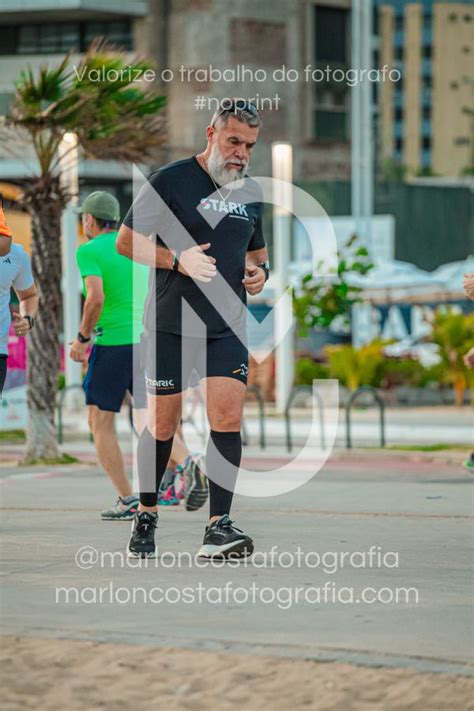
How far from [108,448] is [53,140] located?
6.56 meters

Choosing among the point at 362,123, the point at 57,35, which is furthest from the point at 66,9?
the point at 362,123

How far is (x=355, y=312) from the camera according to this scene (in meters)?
38.7

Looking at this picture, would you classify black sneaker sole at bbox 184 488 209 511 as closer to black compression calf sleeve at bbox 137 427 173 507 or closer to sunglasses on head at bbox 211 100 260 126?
black compression calf sleeve at bbox 137 427 173 507

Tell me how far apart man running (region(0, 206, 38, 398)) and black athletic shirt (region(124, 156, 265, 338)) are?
0.97 meters

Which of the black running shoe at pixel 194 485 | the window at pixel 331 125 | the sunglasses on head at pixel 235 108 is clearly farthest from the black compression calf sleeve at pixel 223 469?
the window at pixel 331 125

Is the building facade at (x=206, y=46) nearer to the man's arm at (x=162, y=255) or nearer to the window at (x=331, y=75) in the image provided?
the window at (x=331, y=75)

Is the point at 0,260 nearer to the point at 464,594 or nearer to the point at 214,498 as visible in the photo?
the point at 214,498

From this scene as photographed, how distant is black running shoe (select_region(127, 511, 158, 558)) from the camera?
24.8 feet

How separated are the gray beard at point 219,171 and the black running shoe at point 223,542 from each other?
166 cm

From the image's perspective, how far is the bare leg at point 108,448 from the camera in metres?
9.74

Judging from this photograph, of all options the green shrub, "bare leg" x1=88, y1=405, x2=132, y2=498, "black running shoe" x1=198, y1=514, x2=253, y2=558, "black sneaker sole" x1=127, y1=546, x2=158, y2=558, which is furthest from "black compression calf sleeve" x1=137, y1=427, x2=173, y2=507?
the green shrub

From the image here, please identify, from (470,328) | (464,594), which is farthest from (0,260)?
(470,328)

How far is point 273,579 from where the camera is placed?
695 centimetres

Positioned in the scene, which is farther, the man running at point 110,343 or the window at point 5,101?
the window at point 5,101
